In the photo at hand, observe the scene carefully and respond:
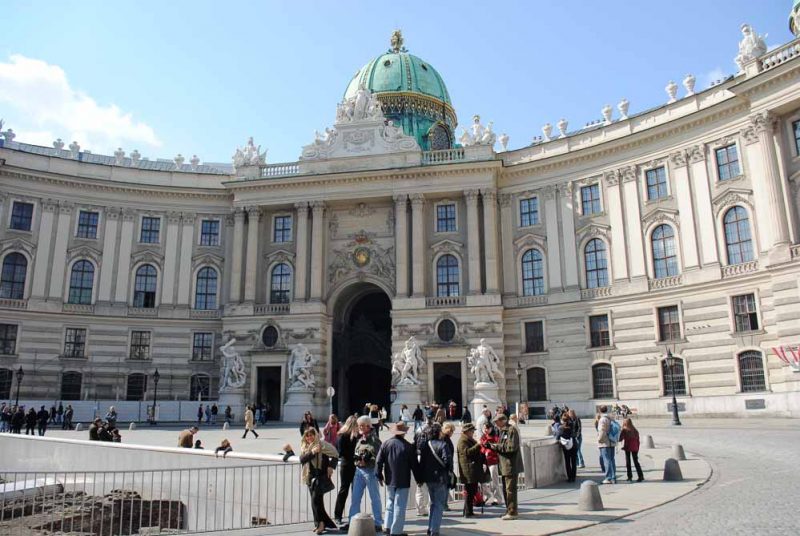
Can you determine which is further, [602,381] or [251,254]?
[251,254]

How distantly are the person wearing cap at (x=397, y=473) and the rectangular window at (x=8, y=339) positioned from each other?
144 feet

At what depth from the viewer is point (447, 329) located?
4575cm

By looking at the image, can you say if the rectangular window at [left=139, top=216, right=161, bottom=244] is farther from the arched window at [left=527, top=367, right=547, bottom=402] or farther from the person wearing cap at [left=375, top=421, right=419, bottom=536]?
the person wearing cap at [left=375, top=421, right=419, bottom=536]

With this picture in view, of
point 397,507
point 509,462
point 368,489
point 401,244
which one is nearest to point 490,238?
point 401,244

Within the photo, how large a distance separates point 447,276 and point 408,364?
25.2ft

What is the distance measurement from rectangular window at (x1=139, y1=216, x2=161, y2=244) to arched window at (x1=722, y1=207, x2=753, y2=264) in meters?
40.3

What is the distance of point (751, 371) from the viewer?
35656 mm

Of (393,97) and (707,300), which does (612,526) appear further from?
(393,97)

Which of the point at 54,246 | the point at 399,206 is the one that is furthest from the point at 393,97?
the point at 54,246

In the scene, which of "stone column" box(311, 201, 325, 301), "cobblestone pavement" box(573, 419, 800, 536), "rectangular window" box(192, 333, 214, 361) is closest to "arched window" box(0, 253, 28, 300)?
"rectangular window" box(192, 333, 214, 361)

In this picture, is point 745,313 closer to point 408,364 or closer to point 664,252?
point 664,252

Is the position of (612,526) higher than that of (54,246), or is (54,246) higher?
(54,246)

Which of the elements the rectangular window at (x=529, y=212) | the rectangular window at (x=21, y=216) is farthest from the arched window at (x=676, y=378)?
the rectangular window at (x=21, y=216)

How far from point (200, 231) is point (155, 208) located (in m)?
3.85
